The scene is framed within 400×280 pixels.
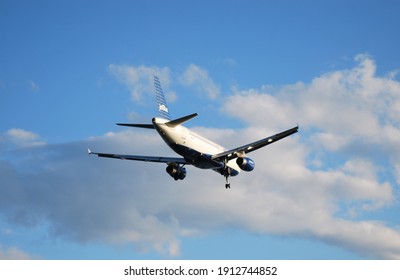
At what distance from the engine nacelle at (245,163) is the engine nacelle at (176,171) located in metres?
8.52

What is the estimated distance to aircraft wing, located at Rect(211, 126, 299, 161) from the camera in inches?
2866

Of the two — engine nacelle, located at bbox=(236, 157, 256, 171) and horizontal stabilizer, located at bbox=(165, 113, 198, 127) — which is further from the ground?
horizontal stabilizer, located at bbox=(165, 113, 198, 127)

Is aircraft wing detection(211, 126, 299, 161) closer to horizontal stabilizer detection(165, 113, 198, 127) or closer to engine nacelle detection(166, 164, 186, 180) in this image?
engine nacelle detection(166, 164, 186, 180)

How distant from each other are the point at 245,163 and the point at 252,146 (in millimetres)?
4454

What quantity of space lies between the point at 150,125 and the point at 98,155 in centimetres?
1490

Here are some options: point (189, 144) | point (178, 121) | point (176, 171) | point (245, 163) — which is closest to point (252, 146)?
point (245, 163)

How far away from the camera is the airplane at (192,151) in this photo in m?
75.9

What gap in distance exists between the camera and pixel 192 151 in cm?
7969

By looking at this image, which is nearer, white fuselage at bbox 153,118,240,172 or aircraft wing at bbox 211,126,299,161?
aircraft wing at bbox 211,126,299,161

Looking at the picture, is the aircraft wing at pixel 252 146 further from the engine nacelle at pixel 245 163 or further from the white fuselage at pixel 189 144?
the white fuselage at pixel 189 144

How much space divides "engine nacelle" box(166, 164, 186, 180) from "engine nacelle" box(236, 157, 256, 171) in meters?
8.52

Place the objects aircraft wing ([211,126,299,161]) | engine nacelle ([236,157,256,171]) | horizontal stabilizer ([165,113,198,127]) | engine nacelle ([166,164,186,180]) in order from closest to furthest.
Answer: horizontal stabilizer ([165,113,198,127]) < aircraft wing ([211,126,299,161]) < engine nacelle ([236,157,256,171]) < engine nacelle ([166,164,186,180])

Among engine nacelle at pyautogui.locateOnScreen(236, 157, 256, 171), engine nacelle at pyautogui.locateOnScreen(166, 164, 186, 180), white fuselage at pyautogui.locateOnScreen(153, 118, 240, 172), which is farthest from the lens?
engine nacelle at pyautogui.locateOnScreen(166, 164, 186, 180)

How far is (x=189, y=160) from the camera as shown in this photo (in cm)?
8212
